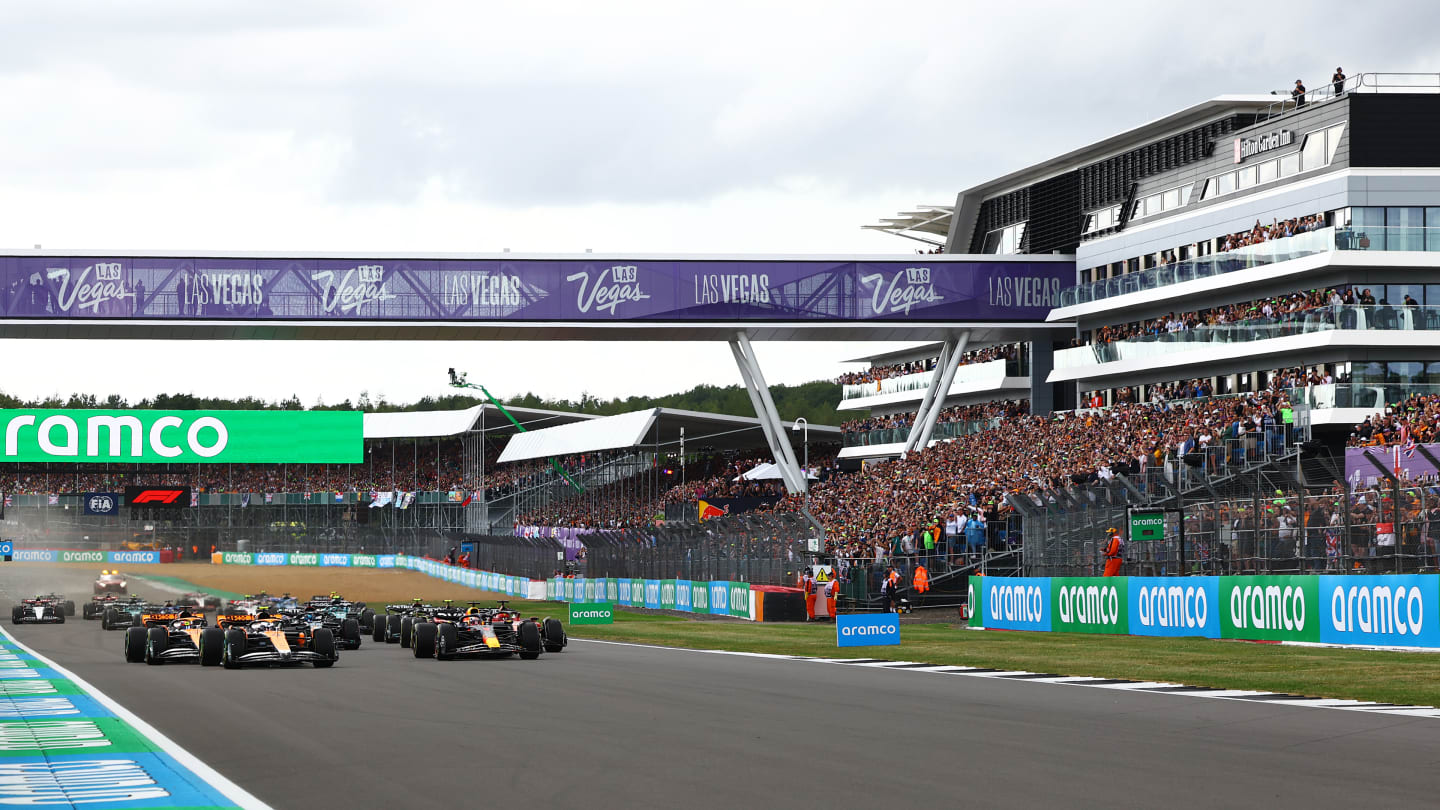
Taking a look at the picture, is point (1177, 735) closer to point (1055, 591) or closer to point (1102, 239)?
point (1055, 591)

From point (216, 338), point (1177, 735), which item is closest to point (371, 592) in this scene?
point (216, 338)

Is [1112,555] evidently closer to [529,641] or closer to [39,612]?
[529,641]

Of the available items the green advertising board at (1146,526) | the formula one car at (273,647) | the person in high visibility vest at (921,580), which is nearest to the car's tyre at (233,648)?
the formula one car at (273,647)

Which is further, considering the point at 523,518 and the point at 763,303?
the point at 523,518

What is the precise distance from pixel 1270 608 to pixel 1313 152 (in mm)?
24938

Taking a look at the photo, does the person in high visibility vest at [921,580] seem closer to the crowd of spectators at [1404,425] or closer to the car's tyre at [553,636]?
the crowd of spectators at [1404,425]

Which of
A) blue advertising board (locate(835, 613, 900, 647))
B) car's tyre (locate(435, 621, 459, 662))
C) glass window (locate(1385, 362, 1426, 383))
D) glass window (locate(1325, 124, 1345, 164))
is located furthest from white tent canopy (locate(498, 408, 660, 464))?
car's tyre (locate(435, 621, 459, 662))

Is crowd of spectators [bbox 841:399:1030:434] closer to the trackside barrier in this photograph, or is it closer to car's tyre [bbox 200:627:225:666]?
the trackside barrier

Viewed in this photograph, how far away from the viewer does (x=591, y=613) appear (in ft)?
120

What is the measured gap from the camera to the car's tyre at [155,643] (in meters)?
23.2

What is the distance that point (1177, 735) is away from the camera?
11992 mm

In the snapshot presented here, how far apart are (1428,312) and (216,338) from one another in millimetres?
37479

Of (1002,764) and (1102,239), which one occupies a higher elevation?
(1102,239)

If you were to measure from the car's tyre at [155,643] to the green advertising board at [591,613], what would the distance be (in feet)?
43.1
